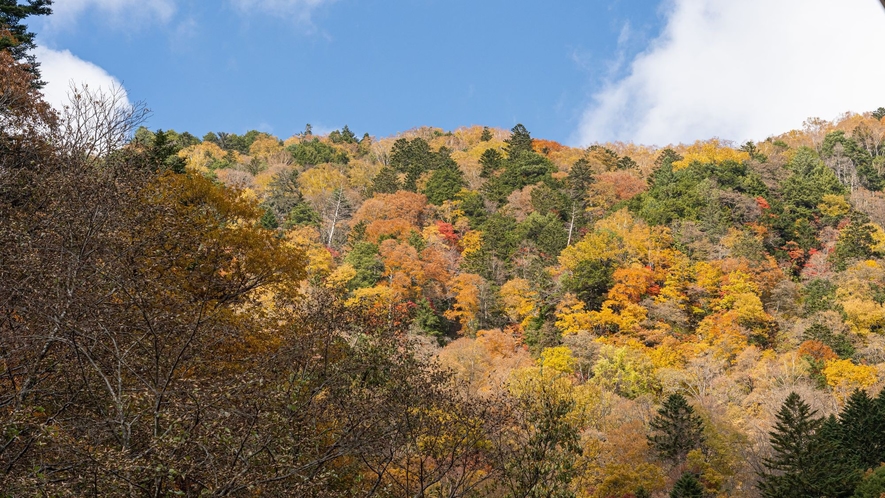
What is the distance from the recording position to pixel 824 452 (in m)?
20.7

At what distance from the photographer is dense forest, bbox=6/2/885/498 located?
6.67m

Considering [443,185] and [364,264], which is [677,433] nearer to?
[364,264]

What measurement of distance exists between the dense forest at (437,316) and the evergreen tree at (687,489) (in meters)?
0.08

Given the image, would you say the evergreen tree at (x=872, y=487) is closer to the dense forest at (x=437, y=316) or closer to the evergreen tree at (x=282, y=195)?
the dense forest at (x=437, y=316)

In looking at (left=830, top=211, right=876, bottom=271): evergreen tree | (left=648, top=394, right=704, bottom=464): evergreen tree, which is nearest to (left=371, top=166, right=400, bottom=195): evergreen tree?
(left=830, top=211, right=876, bottom=271): evergreen tree

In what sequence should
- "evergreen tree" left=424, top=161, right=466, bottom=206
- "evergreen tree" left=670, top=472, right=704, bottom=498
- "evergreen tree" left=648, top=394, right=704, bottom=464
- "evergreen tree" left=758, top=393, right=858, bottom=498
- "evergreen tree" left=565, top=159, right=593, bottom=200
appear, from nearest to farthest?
"evergreen tree" left=758, top=393, right=858, bottom=498, "evergreen tree" left=670, top=472, right=704, bottom=498, "evergreen tree" left=648, top=394, right=704, bottom=464, "evergreen tree" left=565, top=159, right=593, bottom=200, "evergreen tree" left=424, top=161, right=466, bottom=206

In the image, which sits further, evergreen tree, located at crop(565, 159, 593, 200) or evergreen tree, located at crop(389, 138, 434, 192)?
evergreen tree, located at crop(389, 138, 434, 192)

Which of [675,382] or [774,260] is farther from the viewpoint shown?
[774,260]

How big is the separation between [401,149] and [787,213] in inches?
1499

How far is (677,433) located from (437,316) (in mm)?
20228

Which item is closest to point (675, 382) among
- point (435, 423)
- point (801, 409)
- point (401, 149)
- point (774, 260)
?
point (801, 409)

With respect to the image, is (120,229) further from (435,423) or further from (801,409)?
(801,409)

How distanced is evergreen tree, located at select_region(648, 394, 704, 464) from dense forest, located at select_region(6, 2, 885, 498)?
13 cm

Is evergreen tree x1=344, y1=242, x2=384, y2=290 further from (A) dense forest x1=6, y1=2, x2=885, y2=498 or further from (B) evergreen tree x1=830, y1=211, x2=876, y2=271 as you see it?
(B) evergreen tree x1=830, y1=211, x2=876, y2=271
